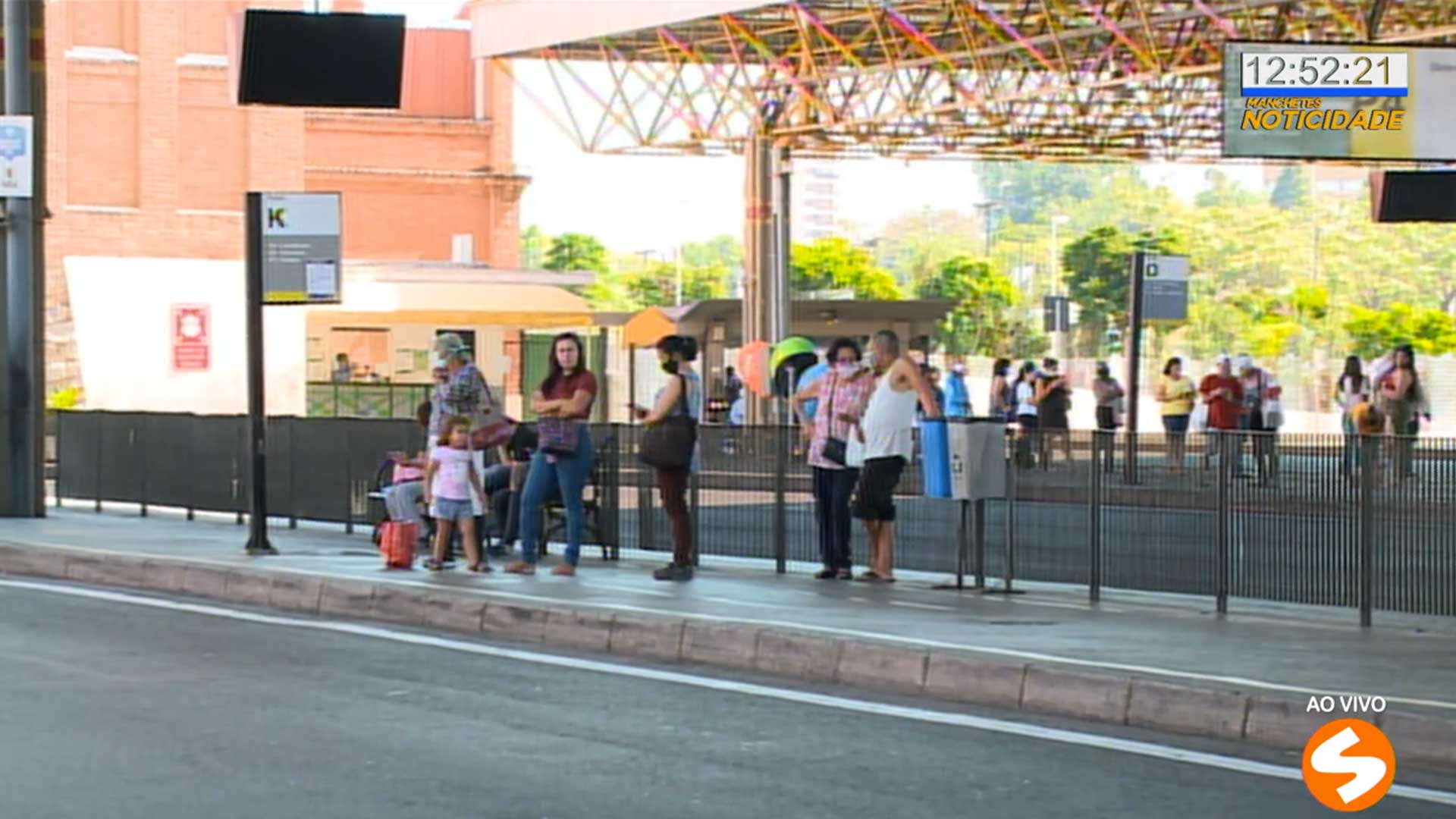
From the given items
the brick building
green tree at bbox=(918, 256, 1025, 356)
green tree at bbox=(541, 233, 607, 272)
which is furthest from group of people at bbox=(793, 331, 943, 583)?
green tree at bbox=(541, 233, 607, 272)

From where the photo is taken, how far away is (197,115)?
5038cm

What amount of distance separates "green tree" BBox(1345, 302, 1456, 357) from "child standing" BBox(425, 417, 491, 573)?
71.4 m

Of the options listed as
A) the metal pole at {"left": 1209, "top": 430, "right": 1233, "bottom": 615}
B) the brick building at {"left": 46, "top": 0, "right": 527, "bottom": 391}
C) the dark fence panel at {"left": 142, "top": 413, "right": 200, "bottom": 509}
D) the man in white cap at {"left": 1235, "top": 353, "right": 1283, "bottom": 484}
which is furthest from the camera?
the brick building at {"left": 46, "top": 0, "right": 527, "bottom": 391}

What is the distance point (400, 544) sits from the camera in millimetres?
17156

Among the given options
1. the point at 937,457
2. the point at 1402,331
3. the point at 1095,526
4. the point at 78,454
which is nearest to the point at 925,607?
the point at 937,457

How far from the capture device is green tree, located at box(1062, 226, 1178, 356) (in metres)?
112

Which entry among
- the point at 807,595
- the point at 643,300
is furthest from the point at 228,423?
the point at 643,300

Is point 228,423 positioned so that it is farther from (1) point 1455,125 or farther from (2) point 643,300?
(2) point 643,300

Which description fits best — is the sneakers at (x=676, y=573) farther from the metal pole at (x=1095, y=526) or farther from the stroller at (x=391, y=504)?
the metal pole at (x=1095, y=526)

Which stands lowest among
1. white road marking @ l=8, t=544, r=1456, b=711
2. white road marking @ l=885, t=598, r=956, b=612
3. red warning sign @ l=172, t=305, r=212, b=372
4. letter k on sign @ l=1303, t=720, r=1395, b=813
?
letter k on sign @ l=1303, t=720, r=1395, b=813

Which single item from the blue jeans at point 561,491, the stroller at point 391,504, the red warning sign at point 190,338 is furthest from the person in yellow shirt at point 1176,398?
the red warning sign at point 190,338

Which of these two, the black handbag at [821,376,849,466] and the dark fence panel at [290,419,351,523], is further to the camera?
the dark fence panel at [290,419,351,523]

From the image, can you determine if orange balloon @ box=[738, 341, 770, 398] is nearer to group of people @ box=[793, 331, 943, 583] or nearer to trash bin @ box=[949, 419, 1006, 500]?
group of people @ box=[793, 331, 943, 583]
